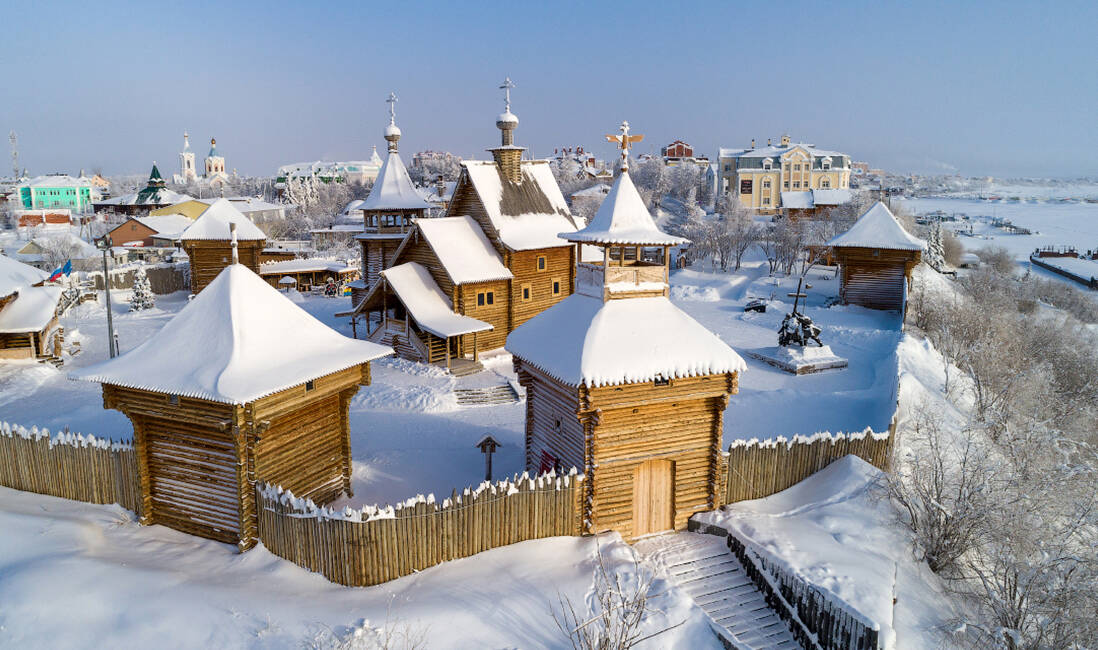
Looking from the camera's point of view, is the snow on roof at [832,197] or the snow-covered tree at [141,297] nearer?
the snow-covered tree at [141,297]

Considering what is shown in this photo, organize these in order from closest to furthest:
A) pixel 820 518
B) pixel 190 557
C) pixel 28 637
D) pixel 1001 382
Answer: pixel 28 637, pixel 190 557, pixel 820 518, pixel 1001 382

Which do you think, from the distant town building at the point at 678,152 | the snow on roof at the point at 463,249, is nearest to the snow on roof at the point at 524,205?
the snow on roof at the point at 463,249

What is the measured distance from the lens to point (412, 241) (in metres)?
26.9

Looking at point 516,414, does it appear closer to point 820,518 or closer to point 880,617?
point 820,518

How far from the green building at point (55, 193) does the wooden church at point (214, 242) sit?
317 ft

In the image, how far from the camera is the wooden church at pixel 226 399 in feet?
36.7

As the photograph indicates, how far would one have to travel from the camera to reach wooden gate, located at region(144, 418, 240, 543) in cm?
1163

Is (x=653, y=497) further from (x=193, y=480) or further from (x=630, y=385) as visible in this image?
(x=193, y=480)

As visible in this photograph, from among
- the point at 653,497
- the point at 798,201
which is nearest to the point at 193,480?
the point at 653,497

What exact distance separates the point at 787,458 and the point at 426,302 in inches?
585

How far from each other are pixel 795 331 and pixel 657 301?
1292 cm

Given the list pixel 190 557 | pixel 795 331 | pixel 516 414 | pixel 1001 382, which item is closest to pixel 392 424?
pixel 516 414

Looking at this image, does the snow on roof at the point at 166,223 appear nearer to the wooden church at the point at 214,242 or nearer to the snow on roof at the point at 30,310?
the wooden church at the point at 214,242

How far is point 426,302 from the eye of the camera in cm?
2503
